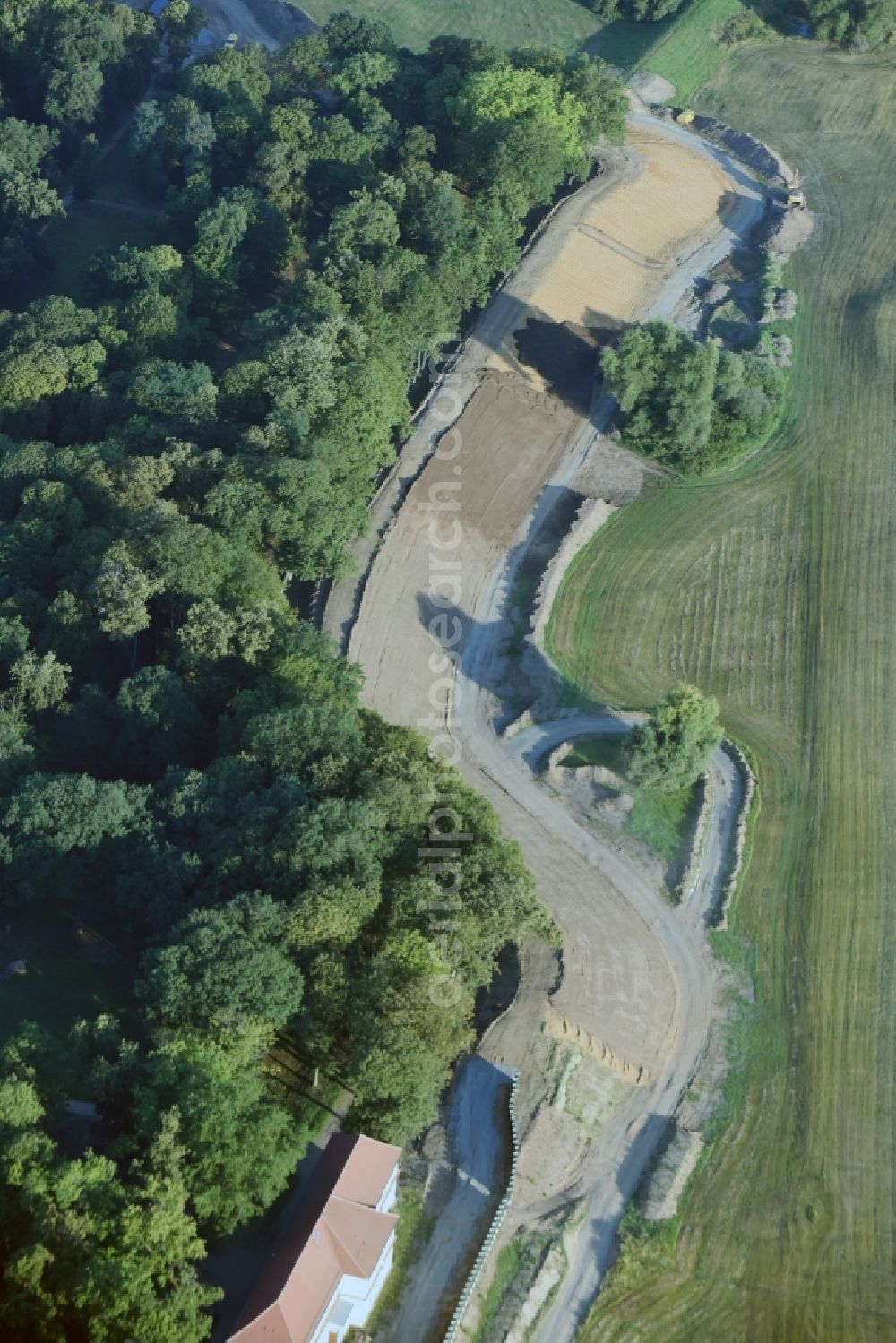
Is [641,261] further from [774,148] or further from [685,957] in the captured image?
[685,957]

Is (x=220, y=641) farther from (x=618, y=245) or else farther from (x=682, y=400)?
(x=618, y=245)

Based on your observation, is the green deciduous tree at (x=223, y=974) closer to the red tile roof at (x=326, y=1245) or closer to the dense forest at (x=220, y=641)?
the dense forest at (x=220, y=641)

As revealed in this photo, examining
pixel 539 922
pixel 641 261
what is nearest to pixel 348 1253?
pixel 539 922

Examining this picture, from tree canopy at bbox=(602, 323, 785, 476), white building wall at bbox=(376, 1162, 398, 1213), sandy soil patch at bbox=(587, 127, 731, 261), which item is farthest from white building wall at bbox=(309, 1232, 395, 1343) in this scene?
sandy soil patch at bbox=(587, 127, 731, 261)

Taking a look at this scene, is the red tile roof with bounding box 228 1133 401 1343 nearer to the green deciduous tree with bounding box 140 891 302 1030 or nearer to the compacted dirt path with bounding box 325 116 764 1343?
the compacted dirt path with bounding box 325 116 764 1343

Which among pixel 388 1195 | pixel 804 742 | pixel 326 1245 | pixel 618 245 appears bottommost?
pixel 388 1195

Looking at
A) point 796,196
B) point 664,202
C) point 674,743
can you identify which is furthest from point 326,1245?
point 796,196
